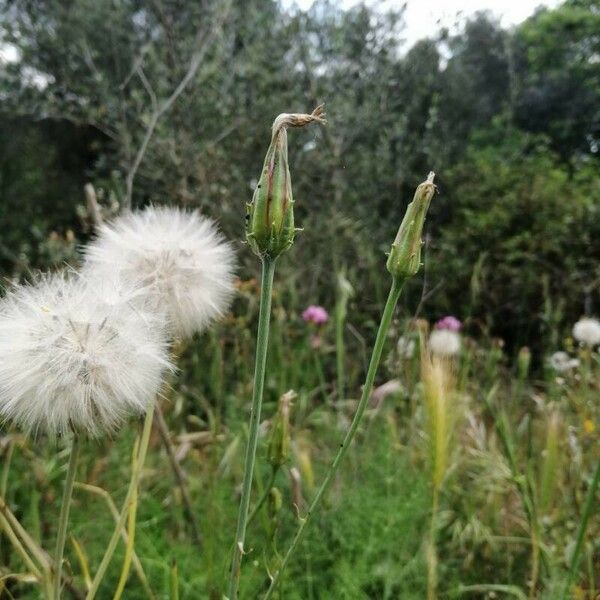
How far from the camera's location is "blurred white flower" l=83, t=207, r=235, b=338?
1036mm

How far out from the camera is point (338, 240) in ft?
15.2

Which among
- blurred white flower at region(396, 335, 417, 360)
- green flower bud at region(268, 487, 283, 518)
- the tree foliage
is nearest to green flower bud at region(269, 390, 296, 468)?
green flower bud at region(268, 487, 283, 518)

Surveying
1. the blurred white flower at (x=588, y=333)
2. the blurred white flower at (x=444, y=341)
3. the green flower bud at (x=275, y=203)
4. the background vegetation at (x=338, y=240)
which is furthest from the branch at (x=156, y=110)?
the blurred white flower at (x=588, y=333)

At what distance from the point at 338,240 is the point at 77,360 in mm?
3869

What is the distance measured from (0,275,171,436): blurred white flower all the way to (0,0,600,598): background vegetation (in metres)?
0.27

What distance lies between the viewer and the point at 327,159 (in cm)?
507

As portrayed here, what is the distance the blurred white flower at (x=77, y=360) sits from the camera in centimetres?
79

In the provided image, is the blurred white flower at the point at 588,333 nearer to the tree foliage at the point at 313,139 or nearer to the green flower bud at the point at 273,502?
the tree foliage at the point at 313,139

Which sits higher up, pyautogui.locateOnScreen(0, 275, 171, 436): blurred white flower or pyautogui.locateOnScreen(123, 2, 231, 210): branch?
pyautogui.locateOnScreen(123, 2, 231, 210): branch

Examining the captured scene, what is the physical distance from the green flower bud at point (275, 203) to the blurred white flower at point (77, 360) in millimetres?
202

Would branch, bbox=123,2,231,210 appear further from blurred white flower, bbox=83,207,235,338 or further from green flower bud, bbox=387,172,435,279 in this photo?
green flower bud, bbox=387,172,435,279

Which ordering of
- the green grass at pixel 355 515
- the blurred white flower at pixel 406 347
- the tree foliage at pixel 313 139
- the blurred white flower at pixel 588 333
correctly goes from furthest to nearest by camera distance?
1. the tree foliage at pixel 313 139
2. the blurred white flower at pixel 588 333
3. the blurred white flower at pixel 406 347
4. the green grass at pixel 355 515

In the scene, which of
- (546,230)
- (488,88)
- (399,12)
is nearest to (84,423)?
(399,12)

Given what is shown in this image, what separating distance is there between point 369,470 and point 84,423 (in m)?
1.41
